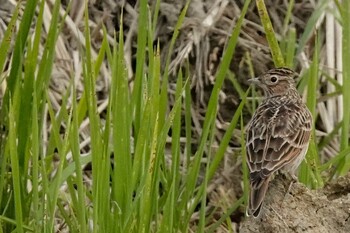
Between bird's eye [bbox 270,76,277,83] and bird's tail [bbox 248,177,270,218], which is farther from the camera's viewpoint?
→ bird's eye [bbox 270,76,277,83]


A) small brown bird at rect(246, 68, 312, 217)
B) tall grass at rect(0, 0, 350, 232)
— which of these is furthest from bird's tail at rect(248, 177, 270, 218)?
tall grass at rect(0, 0, 350, 232)

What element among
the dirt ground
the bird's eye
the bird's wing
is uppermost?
the bird's eye

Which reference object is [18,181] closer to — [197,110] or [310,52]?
[197,110]

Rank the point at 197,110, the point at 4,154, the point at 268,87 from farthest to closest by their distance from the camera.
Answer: the point at 197,110, the point at 268,87, the point at 4,154

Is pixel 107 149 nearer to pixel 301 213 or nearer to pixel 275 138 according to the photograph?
pixel 301 213

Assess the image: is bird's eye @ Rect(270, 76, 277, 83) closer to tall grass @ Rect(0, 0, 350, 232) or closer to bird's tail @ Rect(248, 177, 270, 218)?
tall grass @ Rect(0, 0, 350, 232)

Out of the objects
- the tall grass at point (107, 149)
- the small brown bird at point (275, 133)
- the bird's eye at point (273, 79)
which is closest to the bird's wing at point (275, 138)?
the small brown bird at point (275, 133)

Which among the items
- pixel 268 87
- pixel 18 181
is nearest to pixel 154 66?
pixel 18 181

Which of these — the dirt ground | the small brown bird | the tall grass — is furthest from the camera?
the small brown bird

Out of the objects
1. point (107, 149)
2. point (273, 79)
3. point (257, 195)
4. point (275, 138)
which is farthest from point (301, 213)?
point (273, 79)
